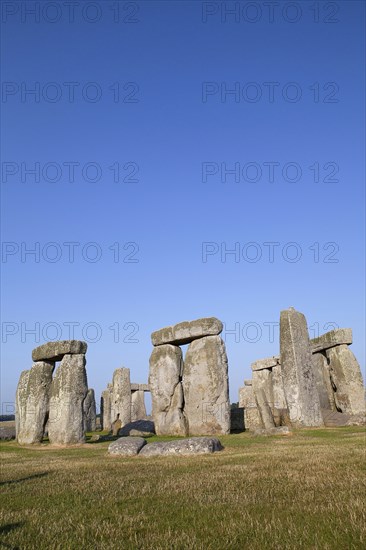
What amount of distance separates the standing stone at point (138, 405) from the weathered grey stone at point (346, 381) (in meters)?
12.4

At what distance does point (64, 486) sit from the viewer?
590 centimetres

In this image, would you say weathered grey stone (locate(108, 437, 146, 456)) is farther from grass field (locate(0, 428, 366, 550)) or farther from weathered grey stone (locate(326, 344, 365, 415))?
weathered grey stone (locate(326, 344, 365, 415))

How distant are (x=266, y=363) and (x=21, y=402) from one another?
13336 millimetres

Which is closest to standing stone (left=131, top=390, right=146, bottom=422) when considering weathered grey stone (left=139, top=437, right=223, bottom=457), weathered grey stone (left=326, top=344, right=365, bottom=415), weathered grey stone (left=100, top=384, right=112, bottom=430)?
weathered grey stone (left=100, top=384, right=112, bottom=430)

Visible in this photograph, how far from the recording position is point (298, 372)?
16328 mm

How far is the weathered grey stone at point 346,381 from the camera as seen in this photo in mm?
20812

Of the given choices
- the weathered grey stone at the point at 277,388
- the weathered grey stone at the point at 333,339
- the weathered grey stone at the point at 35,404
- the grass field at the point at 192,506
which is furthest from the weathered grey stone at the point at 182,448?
the weathered grey stone at the point at 277,388

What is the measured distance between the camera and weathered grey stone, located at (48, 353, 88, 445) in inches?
576

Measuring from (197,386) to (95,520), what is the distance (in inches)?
501

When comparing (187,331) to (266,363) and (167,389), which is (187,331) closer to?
(167,389)

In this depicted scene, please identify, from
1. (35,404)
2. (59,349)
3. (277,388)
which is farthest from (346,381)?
(35,404)

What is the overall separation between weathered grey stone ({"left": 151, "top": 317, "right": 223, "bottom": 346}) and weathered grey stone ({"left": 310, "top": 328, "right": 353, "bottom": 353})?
7.37 metres

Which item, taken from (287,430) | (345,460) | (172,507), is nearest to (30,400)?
(287,430)

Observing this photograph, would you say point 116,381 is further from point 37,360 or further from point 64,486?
point 64,486
